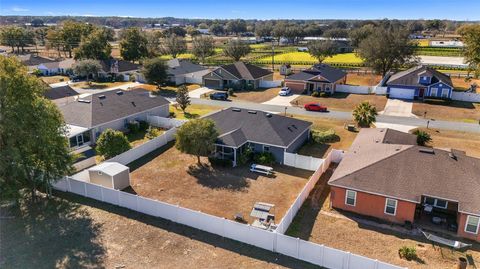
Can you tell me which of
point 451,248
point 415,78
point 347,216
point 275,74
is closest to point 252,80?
point 275,74

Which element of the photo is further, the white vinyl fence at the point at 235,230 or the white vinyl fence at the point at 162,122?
the white vinyl fence at the point at 162,122

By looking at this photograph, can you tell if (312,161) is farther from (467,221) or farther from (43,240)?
(43,240)

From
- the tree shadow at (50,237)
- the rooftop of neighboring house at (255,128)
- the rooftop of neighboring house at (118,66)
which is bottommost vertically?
the tree shadow at (50,237)

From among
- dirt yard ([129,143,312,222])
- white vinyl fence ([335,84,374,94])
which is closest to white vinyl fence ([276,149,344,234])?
dirt yard ([129,143,312,222])

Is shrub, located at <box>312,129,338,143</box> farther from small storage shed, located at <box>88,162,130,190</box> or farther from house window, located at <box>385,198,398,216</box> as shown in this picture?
small storage shed, located at <box>88,162,130,190</box>

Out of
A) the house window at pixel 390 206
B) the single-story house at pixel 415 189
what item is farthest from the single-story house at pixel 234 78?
the house window at pixel 390 206

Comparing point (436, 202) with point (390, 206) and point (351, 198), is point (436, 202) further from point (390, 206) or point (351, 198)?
point (351, 198)

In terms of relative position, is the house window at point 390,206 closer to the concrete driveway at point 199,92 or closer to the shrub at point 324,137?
the shrub at point 324,137
